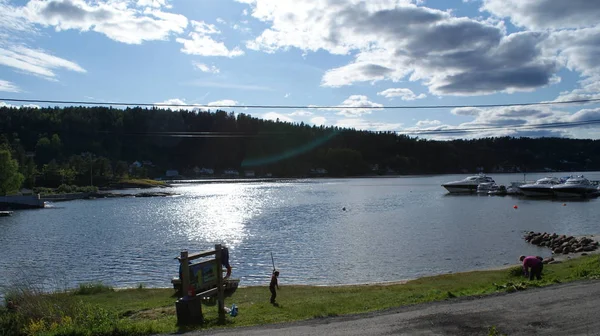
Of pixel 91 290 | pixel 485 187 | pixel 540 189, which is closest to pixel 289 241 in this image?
pixel 91 290

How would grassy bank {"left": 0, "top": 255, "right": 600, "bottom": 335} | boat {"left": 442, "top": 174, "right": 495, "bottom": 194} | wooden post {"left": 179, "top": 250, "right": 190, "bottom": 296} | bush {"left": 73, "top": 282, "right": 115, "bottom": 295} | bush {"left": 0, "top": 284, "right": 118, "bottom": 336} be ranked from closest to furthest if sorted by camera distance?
1. bush {"left": 0, "top": 284, "right": 118, "bottom": 336}
2. grassy bank {"left": 0, "top": 255, "right": 600, "bottom": 335}
3. wooden post {"left": 179, "top": 250, "right": 190, "bottom": 296}
4. bush {"left": 73, "top": 282, "right": 115, "bottom": 295}
5. boat {"left": 442, "top": 174, "right": 495, "bottom": 194}

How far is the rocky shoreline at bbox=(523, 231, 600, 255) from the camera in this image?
32.1 metres

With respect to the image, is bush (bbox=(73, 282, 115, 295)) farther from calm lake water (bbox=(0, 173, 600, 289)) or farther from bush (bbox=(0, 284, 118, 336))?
bush (bbox=(0, 284, 118, 336))

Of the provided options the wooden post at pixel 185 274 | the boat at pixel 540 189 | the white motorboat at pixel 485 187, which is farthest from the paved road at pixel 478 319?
the white motorboat at pixel 485 187

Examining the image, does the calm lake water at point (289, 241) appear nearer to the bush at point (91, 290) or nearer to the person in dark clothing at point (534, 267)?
the bush at point (91, 290)

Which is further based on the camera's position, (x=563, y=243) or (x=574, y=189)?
(x=574, y=189)

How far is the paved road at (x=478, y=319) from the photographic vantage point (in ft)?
34.5

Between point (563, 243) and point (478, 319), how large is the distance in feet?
89.7

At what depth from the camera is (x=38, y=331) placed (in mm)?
12797

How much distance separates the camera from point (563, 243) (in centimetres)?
3456

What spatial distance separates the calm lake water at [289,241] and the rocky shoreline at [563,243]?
1182 mm

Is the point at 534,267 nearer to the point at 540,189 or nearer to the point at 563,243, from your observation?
the point at 563,243

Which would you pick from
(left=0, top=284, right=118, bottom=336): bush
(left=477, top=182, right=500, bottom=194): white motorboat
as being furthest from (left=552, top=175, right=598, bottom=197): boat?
(left=0, top=284, right=118, bottom=336): bush

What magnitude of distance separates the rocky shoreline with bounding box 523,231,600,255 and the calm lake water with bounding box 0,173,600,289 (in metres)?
1.18
